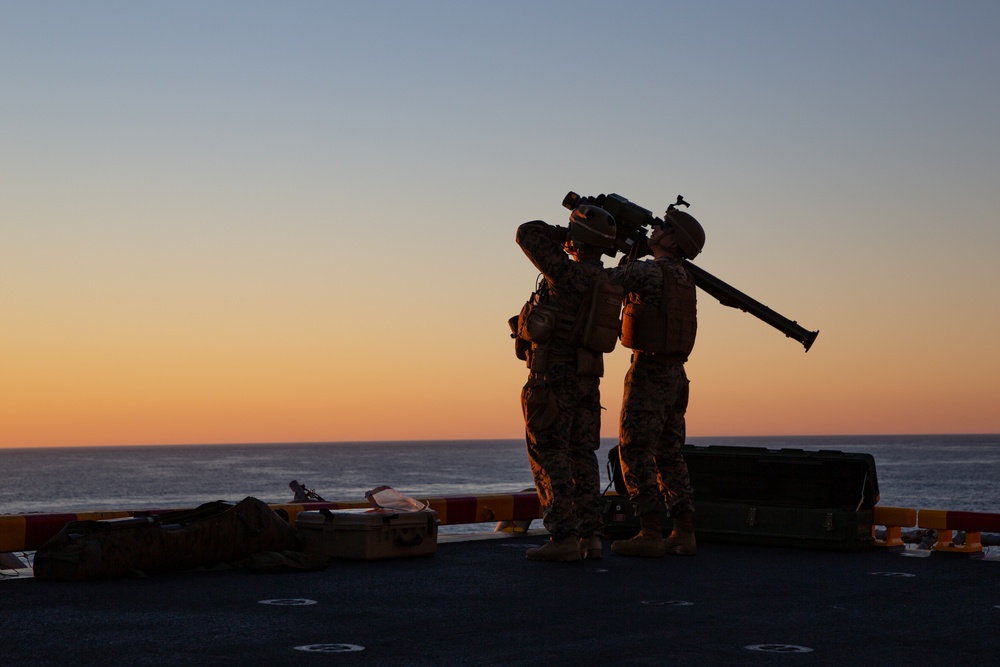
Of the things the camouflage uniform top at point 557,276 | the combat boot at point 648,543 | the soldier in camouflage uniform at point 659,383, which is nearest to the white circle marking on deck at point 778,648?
Result: the combat boot at point 648,543

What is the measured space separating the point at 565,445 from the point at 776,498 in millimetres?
2639

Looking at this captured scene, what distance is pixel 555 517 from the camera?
8.76 meters

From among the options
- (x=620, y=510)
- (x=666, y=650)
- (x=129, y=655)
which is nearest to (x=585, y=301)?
(x=620, y=510)

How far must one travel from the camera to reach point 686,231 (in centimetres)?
977

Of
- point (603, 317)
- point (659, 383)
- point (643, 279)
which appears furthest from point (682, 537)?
point (643, 279)

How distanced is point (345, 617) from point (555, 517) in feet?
10.1

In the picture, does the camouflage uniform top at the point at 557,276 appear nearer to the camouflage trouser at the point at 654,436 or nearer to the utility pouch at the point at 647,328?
the utility pouch at the point at 647,328

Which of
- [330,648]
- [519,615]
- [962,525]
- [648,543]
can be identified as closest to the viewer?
[330,648]

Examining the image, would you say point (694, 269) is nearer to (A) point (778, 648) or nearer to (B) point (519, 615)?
(B) point (519, 615)

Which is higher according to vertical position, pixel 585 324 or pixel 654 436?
pixel 585 324

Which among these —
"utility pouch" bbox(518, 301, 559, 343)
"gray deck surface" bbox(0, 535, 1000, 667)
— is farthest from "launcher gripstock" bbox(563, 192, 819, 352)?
"gray deck surface" bbox(0, 535, 1000, 667)

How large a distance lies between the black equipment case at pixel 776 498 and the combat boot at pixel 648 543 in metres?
1.31

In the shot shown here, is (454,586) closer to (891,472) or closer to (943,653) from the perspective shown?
(943,653)

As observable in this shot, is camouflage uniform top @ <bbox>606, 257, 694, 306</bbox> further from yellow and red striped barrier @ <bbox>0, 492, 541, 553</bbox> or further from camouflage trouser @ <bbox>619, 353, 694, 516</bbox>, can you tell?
yellow and red striped barrier @ <bbox>0, 492, 541, 553</bbox>
